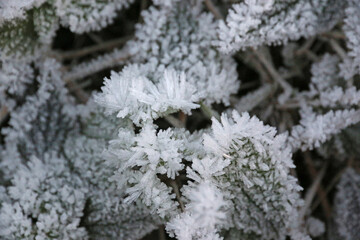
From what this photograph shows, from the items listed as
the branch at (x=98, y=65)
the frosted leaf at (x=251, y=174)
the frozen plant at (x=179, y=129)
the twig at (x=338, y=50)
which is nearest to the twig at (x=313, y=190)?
the frozen plant at (x=179, y=129)

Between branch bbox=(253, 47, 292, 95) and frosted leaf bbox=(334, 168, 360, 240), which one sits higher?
branch bbox=(253, 47, 292, 95)

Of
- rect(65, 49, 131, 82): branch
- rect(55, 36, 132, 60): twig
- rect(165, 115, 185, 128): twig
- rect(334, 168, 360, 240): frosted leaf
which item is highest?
rect(55, 36, 132, 60): twig

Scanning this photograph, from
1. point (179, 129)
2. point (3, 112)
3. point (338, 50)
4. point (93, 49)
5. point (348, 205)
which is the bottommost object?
point (348, 205)

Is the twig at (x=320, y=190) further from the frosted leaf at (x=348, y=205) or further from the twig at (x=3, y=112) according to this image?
the twig at (x=3, y=112)

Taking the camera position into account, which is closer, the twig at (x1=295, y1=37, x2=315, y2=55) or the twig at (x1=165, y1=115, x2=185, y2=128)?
the twig at (x1=165, y1=115, x2=185, y2=128)

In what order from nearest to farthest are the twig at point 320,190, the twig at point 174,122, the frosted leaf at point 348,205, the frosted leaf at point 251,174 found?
the frosted leaf at point 251,174 → the twig at point 174,122 → the frosted leaf at point 348,205 → the twig at point 320,190

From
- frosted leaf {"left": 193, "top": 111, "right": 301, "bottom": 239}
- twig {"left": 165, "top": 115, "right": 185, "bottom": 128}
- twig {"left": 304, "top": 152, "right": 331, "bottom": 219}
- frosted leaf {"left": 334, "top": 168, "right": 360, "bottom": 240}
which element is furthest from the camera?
twig {"left": 304, "top": 152, "right": 331, "bottom": 219}

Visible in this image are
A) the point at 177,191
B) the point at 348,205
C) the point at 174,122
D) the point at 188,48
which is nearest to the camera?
the point at 177,191

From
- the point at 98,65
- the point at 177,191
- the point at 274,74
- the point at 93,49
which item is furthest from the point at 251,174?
the point at 93,49

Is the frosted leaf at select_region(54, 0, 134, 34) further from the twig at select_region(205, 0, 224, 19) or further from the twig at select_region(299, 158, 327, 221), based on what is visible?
the twig at select_region(299, 158, 327, 221)

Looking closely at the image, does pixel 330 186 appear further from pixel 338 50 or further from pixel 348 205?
pixel 338 50

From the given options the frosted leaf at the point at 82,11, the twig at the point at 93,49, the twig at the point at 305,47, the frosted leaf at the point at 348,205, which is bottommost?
the frosted leaf at the point at 348,205

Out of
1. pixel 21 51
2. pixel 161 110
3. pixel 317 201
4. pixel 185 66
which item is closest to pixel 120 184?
pixel 161 110

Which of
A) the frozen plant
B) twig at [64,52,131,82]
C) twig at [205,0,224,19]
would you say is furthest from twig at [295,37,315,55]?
twig at [64,52,131,82]
